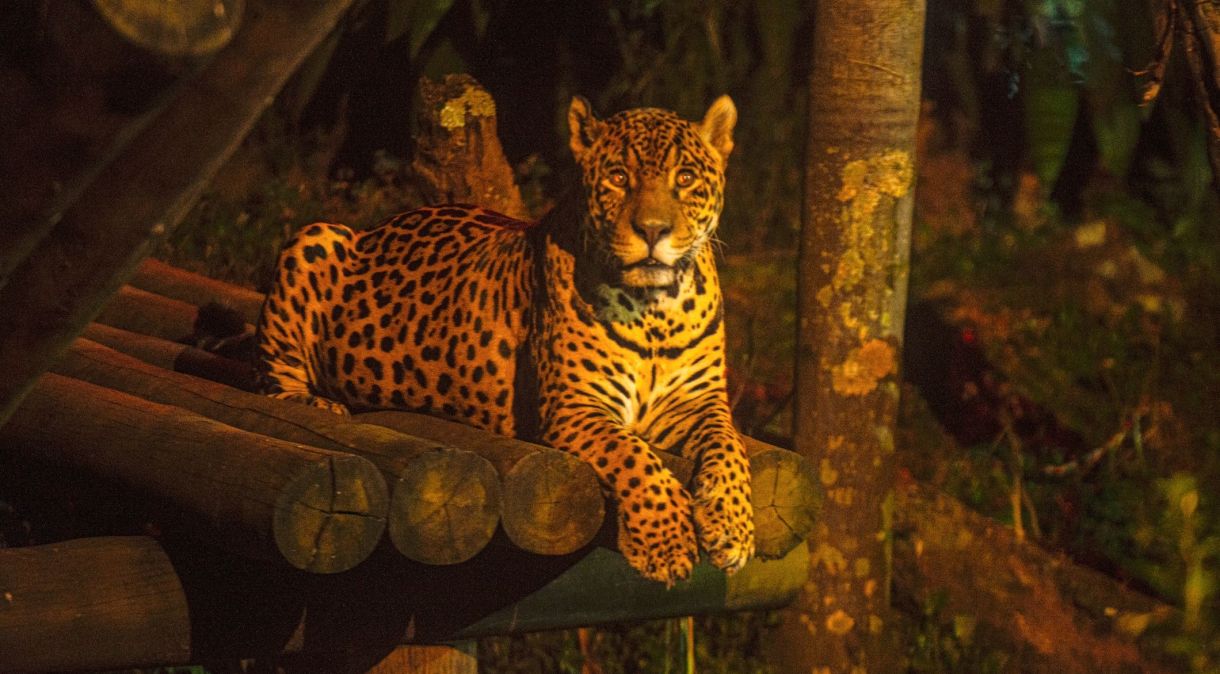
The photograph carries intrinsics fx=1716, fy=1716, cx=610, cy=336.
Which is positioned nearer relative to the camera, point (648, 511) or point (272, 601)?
point (648, 511)

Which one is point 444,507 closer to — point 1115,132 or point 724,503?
point 724,503

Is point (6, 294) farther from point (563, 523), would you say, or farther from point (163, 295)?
point (163, 295)

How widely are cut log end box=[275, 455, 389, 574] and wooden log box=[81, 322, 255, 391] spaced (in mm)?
1533

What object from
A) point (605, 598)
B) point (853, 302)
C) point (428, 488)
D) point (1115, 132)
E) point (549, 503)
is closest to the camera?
point (428, 488)

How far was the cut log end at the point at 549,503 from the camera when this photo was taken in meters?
4.29

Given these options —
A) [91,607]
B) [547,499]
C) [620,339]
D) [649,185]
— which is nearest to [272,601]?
[91,607]

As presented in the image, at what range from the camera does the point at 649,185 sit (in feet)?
14.8

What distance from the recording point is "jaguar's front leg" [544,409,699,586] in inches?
173

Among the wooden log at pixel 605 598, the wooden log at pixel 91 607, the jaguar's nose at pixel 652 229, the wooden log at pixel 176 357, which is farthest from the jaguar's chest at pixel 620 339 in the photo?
the wooden log at pixel 176 357

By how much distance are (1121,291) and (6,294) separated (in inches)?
369

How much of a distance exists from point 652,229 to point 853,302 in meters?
1.29

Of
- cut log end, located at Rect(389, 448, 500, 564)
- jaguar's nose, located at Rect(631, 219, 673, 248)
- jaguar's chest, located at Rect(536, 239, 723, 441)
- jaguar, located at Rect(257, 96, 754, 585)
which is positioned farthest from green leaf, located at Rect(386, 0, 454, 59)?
cut log end, located at Rect(389, 448, 500, 564)

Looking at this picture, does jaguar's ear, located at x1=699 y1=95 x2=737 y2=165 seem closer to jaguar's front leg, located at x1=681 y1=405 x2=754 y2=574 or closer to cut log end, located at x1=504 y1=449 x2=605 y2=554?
jaguar's front leg, located at x1=681 y1=405 x2=754 y2=574

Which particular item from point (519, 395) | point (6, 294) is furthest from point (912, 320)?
point (6, 294)
